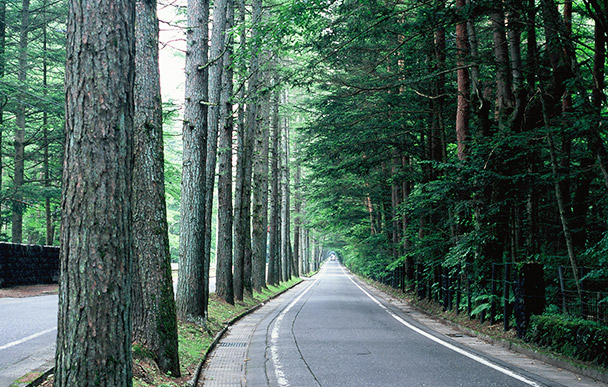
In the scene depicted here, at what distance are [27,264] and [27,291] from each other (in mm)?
1858

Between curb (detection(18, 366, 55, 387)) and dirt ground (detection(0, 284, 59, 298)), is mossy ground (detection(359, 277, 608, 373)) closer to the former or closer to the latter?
curb (detection(18, 366, 55, 387))

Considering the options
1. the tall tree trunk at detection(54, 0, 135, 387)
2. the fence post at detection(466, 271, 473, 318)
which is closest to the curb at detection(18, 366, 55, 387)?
the tall tree trunk at detection(54, 0, 135, 387)

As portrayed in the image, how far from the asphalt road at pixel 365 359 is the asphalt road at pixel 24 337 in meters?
3.06

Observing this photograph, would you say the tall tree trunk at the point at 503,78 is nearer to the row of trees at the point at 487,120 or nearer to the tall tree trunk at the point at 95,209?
the row of trees at the point at 487,120

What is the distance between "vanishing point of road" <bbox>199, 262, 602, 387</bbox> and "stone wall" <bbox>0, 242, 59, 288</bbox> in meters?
10.5

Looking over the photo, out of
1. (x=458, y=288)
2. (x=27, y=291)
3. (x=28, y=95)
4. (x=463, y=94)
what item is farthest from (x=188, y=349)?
(x=28, y=95)

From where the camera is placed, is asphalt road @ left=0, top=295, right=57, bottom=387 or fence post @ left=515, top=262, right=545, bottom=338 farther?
fence post @ left=515, top=262, right=545, bottom=338

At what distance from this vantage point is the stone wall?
1808cm

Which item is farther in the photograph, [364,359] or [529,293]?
[529,293]

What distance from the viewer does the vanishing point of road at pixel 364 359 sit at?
6.77 meters

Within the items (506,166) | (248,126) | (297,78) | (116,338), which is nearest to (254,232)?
(248,126)

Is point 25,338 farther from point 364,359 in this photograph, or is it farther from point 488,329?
point 488,329

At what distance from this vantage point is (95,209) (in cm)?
364

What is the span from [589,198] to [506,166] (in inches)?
86.5
